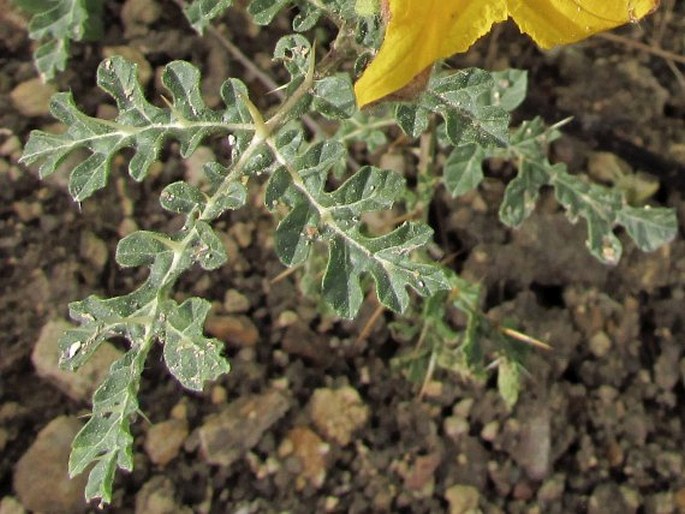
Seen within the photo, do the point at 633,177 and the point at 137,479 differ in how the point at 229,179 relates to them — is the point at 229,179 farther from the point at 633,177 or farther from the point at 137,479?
the point at 633,177

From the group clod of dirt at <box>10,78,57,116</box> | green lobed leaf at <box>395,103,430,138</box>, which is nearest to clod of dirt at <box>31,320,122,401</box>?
clod of dirt at <box>10,78,57,116</box>

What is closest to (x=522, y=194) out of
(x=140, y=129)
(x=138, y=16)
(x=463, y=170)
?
(x=463, y=170)

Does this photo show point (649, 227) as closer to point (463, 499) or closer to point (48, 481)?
point (463, 499)

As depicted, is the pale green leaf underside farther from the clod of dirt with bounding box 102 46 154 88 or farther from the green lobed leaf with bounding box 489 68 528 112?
the clod of dirt with bounding box 102 46 154 88

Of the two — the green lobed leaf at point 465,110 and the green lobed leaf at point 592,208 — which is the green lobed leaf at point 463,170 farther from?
the green lobed leaf at point 465,110

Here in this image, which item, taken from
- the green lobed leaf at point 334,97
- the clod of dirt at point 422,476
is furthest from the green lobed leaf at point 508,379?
the green lobed leaf at point 334,97

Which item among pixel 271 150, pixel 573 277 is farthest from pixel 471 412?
pixel 271 150
